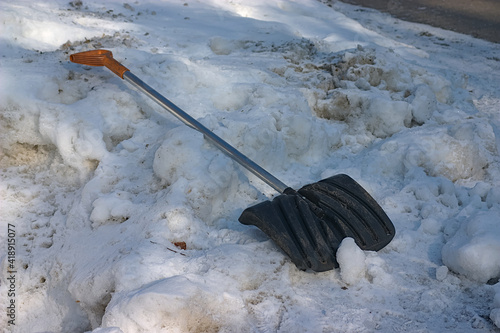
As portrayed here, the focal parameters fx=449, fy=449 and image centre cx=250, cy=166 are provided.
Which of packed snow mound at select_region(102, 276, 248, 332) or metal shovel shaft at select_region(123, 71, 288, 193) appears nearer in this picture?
packed snow mound at select_region(102, 276, 248, 332)

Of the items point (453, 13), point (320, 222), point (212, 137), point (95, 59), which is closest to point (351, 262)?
point (320, 222)

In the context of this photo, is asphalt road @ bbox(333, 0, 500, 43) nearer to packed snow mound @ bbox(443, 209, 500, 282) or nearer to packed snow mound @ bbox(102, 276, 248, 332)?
packed snow mound @ bbox(443, 209, 500, 282)

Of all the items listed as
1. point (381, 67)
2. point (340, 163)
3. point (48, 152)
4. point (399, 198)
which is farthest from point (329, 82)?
point (48, 152)

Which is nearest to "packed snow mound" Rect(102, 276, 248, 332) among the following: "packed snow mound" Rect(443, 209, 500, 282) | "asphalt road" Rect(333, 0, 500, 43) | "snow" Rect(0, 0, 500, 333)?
"snow" Rect(0, 0, 500, 333)

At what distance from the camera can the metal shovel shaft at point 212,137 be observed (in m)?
2.03

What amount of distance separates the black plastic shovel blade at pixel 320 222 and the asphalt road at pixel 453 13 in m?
3.68

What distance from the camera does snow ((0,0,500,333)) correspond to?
1.57m

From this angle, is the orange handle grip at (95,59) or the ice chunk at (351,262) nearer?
the ice chunk at (351,262)

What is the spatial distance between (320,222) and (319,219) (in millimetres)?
16

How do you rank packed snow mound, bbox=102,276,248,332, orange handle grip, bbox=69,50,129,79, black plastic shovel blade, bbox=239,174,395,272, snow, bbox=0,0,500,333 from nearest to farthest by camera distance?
packed snow mound, bbox=102,276,248,332 < snow, bbox=0,0,500,333 < black plastic shovel blade, bbox=239,174,395,272 < orange handle grip, bbox=69,50,129,79

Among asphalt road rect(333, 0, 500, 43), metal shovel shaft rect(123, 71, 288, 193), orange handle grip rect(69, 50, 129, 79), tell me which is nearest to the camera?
metal shovel shaft rect(123, 71, 288, 193)

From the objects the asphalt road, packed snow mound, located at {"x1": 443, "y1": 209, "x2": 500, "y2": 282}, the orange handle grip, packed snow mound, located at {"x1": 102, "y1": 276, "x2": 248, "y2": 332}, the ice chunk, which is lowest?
packed snow mound, located at {"x1": 102, "y1": 276, "x2": 248, "y2": 332}

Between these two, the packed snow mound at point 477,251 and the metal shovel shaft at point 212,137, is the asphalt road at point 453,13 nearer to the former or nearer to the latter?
the packed snow mound at point 477,251

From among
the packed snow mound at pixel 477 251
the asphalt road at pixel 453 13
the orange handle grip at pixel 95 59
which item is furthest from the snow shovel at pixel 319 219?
the asphalt road at pixel 453 13
